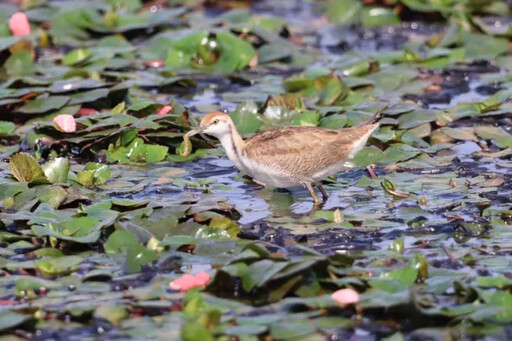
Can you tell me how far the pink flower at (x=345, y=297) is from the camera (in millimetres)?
5848

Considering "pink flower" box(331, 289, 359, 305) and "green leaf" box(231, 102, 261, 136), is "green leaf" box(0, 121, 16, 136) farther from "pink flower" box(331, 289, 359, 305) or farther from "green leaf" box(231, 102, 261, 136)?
"pink flower" box(331, 289, 359, 305)

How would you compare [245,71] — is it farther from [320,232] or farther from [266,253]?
[266,253]

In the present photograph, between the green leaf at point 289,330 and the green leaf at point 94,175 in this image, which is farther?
the green leaf at point 94,175

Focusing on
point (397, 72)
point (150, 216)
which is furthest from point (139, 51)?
point (150, 216)

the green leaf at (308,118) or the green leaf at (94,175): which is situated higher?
the green leaf at (94,175)

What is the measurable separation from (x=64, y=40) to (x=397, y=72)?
14.5ft

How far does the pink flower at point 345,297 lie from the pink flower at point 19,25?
7824mm

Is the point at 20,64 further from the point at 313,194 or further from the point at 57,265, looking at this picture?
the point at 57,265

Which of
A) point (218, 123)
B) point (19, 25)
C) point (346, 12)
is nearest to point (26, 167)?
point (218, 123)

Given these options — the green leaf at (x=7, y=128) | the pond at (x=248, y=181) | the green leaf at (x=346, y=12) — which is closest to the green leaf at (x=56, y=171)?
the pond at (x=248, y=181)

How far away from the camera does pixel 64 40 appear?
44.1 ft

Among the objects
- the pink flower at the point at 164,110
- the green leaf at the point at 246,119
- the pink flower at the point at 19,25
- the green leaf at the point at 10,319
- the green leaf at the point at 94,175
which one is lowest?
the green leaf at the point at 246,119

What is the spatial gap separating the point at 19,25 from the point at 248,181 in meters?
4.86

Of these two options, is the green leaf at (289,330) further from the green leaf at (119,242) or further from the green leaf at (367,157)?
the green leaf at (367,157)
